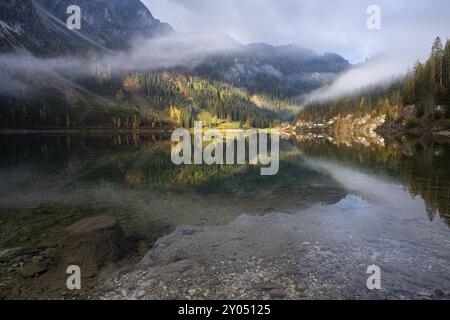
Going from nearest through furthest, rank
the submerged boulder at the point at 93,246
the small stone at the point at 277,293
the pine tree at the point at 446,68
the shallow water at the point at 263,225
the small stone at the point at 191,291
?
the small stone at the point at 277,293 → the small stone at the point at 191,291 → the shallow water at the point at 263,225 → the submerged boulder at the point at 93,246 → the pine tree at the point at 446,68

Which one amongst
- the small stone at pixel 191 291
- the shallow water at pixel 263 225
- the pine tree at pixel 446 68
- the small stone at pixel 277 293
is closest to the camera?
the small stone at pixel 277 293

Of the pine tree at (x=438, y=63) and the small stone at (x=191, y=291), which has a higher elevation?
the pine tree at (x=438, y=63)

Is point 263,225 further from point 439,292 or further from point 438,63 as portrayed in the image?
point 438,63

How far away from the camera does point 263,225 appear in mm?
21656

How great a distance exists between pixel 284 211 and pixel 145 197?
13361mm

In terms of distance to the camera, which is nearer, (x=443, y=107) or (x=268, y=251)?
(x=268, y=251)

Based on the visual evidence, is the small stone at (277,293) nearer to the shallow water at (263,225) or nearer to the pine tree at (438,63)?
the shallow water at (263,225)

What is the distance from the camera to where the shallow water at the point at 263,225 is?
535 inches

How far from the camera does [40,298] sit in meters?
12.5

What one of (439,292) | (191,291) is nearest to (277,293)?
(191,291)

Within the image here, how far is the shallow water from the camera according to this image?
1360cm

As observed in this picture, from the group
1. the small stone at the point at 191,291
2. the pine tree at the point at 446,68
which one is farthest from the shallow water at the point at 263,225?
the pine tree at the point at 446,68
